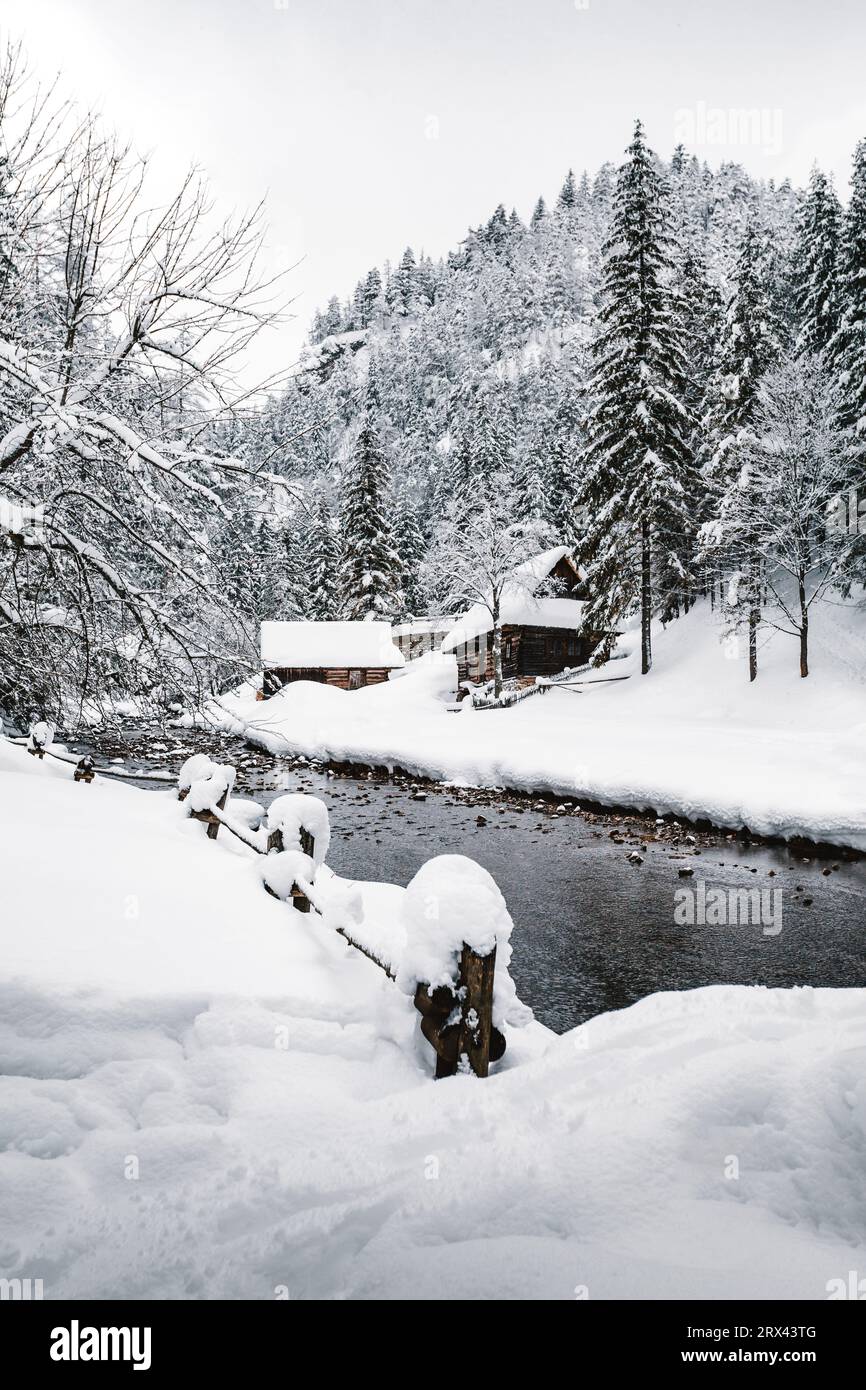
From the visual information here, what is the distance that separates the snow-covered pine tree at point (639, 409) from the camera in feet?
91.4

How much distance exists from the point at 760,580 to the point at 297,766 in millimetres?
18913

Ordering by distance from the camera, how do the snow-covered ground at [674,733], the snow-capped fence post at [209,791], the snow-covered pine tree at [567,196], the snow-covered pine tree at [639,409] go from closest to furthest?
the snow-capped fence post at [209,791], the snow-covered ground at [674,733], the snow-covered pine tree at [639,409], the snow-covered pine tree at [567,196]

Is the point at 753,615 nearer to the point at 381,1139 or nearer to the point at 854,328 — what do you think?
the point at 854,328

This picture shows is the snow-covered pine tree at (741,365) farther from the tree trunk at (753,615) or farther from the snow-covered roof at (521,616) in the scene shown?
the snow-covered roof at (521,616)

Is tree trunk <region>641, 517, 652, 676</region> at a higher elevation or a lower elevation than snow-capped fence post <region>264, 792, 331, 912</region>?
higher

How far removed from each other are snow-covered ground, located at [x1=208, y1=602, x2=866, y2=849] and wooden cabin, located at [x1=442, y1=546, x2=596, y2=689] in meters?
4.01

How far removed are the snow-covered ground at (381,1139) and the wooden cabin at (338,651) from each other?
40.7 m

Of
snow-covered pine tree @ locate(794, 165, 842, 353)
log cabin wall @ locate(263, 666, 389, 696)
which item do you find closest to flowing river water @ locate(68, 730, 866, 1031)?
log cabin wall @ locate(263, 666, 389, 696)

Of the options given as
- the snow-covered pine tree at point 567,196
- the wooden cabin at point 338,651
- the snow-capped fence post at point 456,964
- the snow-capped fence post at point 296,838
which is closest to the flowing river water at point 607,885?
the snow-capped fence post at point 296,838

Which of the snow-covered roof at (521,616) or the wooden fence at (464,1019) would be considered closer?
the wooden fence at (464,1019)

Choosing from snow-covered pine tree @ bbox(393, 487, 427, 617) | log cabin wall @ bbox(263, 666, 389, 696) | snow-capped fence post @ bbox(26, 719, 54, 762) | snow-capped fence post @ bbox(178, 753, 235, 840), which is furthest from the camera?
snow-covered pine tree @ bbox(393, 487, 427, 617)

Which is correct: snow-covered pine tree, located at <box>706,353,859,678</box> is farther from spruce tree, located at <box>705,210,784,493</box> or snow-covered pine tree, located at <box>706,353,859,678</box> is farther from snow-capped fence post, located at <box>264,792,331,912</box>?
snow-capped fence post, located at <box>264,792,331,912</box>

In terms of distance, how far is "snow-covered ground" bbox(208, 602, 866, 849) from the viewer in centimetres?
1470

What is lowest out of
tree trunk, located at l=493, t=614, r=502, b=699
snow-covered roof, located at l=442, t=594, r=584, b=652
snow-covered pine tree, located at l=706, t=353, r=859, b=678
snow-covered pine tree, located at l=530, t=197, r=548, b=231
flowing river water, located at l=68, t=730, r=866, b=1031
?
flowing river water, located at l=68, t=730, r=866, b=1031
